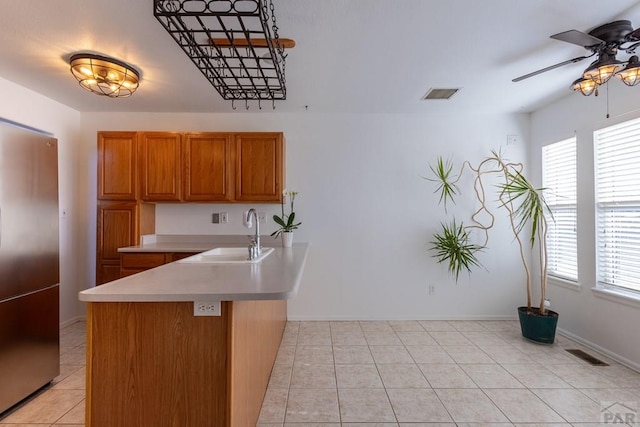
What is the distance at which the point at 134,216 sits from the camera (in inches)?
136

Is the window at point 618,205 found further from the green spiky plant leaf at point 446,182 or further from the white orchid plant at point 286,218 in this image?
the white orchid plant at point 286,218

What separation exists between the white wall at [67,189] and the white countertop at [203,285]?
8.38 feet

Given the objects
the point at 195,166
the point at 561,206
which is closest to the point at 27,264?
the point at 195,166

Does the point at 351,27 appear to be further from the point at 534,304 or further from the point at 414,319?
the point at 534,304

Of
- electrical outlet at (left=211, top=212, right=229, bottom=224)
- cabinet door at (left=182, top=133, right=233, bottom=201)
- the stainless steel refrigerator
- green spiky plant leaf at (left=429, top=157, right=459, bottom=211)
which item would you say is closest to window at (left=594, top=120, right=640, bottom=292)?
green spiky plant leaf at (left=429, top=157, right=459, bottom=211)

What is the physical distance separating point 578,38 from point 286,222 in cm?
297

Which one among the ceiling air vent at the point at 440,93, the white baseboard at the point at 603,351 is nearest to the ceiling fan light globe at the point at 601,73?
the ceiling air vent at the point at 440,93

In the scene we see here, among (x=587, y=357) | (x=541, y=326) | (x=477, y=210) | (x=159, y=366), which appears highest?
(x=477, y=210)

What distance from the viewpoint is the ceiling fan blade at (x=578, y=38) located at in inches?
70.5

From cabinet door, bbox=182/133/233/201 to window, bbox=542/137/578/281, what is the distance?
137 inches

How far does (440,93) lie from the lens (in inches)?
128

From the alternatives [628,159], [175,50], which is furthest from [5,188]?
[628,159]

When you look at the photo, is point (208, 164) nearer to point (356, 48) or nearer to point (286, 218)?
point (286, 218)

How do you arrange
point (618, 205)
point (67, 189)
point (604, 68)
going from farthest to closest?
1. point (67, 189)
2. point (618, 205)
3. point (604, 68)
